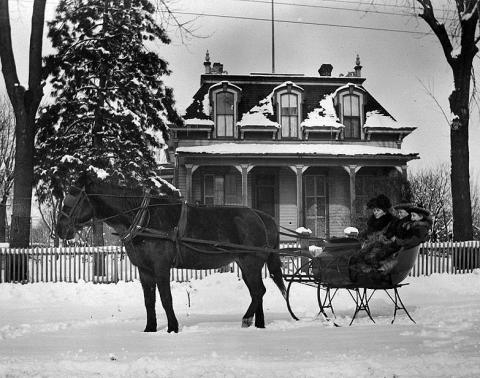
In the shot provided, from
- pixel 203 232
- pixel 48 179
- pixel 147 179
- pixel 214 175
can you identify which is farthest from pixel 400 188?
pixel 203 232

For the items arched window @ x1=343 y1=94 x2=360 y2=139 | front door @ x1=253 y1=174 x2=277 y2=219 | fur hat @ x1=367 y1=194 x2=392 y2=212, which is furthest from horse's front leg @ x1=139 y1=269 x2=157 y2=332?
arched window @ x1=343 y1=94 x2=360 y2=139

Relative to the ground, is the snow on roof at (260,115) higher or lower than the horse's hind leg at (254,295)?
higher

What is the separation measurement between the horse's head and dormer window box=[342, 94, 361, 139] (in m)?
19.8

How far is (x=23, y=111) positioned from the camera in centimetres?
1498

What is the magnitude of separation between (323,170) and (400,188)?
368 centimetres

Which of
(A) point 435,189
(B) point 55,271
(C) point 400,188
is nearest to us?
(B) point 55,271

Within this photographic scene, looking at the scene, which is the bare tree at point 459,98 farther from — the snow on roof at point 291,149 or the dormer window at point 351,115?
the dormer window at point 351,115

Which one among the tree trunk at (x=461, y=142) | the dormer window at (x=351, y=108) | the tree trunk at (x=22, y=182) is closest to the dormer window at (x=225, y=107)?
the dormer window at (x=351, y=108)

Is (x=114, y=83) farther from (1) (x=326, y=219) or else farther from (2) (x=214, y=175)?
(1) (x=326, y=219)

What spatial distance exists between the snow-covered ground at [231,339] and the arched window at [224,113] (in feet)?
45.7

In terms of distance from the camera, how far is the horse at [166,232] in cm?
726

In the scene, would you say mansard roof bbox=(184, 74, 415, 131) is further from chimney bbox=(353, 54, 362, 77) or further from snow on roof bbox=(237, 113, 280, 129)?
chimney bbox=(353, 54, 362, 77)

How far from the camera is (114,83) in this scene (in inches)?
707

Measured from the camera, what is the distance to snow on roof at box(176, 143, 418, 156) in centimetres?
2302
